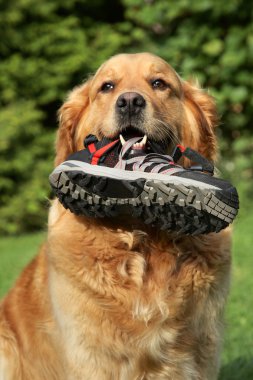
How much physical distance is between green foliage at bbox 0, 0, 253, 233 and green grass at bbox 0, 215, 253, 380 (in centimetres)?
86

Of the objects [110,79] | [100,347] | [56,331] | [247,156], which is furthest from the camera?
[247,156]

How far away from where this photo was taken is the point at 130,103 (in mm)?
3396

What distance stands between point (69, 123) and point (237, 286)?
10.9 ft

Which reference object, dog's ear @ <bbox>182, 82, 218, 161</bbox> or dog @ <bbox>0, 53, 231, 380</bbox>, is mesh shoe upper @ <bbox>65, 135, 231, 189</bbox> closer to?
dog @ <bbox>0, 53, 231, 380</bbox>

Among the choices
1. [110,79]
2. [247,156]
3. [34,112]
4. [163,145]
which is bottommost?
[247,156]

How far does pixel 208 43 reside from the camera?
1027cm

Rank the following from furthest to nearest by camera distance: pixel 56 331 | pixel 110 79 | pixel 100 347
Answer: pixel 110 79, pixel 56 331, pixel 100 347

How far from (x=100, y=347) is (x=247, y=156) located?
8168 millimetres

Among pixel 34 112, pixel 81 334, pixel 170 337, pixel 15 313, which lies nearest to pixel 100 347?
pixel 81 334

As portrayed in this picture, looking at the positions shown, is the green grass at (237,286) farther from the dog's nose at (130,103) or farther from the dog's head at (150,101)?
the dog's nose at (130,103)

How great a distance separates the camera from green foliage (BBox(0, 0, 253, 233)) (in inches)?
400

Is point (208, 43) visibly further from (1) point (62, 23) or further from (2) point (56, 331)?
(2) point (56, 331)

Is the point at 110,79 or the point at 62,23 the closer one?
the point at 110,79

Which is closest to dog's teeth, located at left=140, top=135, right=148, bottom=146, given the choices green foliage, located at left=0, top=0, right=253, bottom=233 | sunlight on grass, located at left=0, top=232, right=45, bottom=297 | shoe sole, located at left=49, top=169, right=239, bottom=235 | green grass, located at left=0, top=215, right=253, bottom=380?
shoe sole, located at left=49, top=169, right=239, bottom=235
